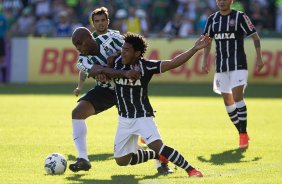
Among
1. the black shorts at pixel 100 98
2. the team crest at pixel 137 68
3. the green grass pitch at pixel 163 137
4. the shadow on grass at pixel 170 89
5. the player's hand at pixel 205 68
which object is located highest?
the team crest at pixel 137 68

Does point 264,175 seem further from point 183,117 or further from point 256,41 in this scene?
point 183,117

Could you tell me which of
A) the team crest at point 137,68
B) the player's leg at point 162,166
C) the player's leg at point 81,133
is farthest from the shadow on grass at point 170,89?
the team crest at point 137,68

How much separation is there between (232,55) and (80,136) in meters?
3.15

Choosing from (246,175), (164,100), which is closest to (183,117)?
(164,100)

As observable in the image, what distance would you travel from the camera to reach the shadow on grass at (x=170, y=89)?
20869 mm

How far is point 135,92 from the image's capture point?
883 cm

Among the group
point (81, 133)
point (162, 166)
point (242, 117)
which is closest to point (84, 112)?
point (81, 133)

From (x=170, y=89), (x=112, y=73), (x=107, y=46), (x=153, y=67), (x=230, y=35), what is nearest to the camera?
(x=153, y=67)

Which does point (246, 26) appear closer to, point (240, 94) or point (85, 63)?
point (240, 94)

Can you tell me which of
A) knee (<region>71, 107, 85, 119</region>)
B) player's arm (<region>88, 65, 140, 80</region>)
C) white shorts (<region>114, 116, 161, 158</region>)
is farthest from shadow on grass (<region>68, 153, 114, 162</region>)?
player's arm (<region>88, 65, 140, 80</region>)

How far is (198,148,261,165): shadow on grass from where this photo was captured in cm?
997

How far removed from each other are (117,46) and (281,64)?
46.2 ft

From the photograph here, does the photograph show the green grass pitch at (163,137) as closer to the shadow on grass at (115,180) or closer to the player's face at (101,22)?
the shadow on grass at (115,180)

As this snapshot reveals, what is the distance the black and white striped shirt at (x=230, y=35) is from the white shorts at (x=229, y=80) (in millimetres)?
77
